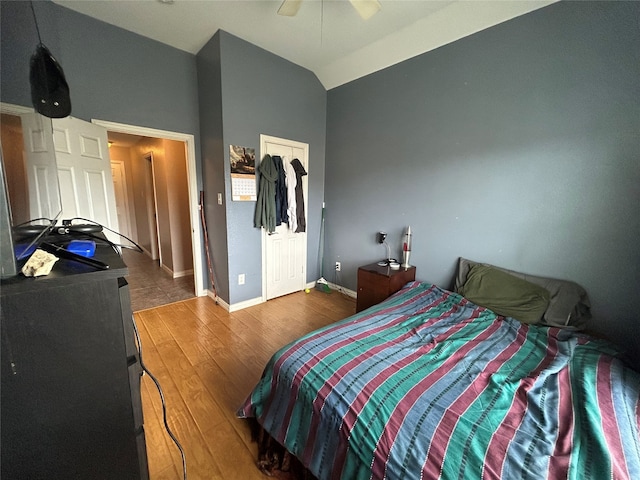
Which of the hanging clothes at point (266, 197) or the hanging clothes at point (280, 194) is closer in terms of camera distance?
the hanging clothes at point (266, 197)

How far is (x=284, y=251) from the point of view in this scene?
3377 millimetres

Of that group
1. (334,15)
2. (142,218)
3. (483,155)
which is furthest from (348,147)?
(142,218)

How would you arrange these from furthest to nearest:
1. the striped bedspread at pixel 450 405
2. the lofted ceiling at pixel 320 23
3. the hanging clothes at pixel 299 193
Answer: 1. the hanging clothes at pixel 299 193
2. the lofted ceiling at pixel 320 23
3. the striped bedspread at pixel 450 405

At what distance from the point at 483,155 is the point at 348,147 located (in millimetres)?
1608

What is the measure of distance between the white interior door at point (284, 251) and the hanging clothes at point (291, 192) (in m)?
0.11

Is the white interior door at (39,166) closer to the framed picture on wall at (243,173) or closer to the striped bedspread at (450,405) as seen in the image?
the striped bedspread at (450,405)

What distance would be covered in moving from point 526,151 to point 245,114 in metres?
2.67

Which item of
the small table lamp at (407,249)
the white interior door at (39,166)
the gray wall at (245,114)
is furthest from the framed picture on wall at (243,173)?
the small table lamp at (407,249)

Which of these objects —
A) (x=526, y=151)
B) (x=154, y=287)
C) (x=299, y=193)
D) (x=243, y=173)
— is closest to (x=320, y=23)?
(x=243, y=173)

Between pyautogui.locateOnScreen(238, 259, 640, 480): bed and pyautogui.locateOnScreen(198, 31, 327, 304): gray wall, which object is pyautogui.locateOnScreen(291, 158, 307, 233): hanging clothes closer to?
pyautogui.locateOnScreen(198, 31, 327, 304): gray wall

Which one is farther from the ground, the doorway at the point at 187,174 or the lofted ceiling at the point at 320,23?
the lofted ceiling at the point at 320,23

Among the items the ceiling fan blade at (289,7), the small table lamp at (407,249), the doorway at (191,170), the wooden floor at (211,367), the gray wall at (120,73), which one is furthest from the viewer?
the small table lamp at (407,249)

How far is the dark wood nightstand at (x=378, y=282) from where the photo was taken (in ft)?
7.91

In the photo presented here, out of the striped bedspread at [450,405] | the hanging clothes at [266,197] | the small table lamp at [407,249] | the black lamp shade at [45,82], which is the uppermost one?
the black lamp shade at [45,82]
